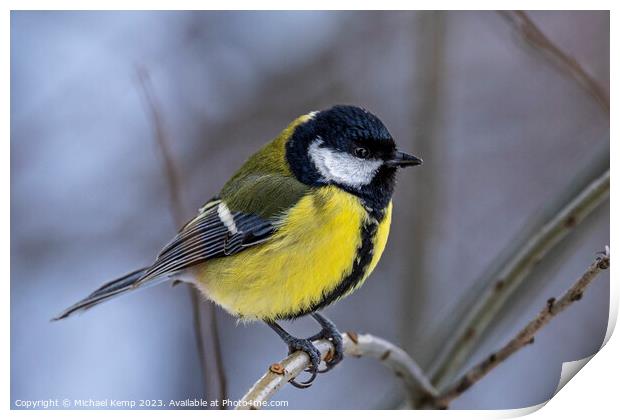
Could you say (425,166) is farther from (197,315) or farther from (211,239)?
(197,315)

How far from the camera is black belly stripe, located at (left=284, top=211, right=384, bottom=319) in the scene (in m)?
1.17

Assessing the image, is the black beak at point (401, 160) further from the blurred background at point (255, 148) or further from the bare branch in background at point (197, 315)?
the bare branch in background at point (197, 315)

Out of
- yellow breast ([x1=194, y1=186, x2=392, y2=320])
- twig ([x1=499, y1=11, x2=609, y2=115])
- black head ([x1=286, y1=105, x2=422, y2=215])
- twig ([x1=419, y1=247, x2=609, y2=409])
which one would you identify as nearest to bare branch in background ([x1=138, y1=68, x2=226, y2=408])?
yellow breast ([x1=194, y1=186, x2=392, y2=320])

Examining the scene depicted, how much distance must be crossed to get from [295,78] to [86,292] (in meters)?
0.52

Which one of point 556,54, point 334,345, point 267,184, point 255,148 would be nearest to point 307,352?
point 334,345

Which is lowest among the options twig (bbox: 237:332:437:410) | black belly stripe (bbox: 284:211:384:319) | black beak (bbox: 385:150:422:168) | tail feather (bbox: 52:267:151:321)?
twig (bbox: 237:332:437:410)

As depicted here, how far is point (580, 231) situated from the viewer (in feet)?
3.92

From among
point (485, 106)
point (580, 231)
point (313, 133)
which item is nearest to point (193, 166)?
point (313, 133)

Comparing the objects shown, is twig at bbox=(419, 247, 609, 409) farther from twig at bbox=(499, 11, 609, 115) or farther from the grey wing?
the grey wing

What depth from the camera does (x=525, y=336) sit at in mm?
1050

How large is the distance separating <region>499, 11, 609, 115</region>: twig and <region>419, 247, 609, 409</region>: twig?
26 centimetres

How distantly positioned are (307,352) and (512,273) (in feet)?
1.17

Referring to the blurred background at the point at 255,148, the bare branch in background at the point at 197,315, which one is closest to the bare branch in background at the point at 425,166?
the blurred background at the point at 255,148
